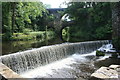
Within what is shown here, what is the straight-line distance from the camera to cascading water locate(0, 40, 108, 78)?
648 cm

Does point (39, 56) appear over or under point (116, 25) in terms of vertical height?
under

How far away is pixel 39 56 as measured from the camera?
25.2ft

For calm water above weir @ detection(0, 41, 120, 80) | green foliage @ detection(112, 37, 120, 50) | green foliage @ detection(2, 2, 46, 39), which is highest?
green foliage @ detection(2, 2, 46, 39)

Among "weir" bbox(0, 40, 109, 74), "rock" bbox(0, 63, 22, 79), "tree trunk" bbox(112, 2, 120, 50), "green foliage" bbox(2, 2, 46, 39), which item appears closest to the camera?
"rock" bbox(0, 63, 22, 79)

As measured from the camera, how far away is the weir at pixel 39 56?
646cm

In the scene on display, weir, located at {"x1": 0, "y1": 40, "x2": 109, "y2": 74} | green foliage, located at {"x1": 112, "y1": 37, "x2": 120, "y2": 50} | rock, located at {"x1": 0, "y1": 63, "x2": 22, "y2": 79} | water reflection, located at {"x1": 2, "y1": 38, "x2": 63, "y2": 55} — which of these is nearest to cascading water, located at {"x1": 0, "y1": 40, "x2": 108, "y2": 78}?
weir, located at {"x1": 0, "y1": 40, "x2": 109, "y2": 74}

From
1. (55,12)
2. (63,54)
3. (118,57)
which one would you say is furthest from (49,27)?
(118,57)

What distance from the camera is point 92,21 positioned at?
18.0 metres

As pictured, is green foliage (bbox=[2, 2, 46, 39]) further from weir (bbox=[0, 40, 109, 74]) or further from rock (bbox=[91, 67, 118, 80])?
rock (bbox=[91, 67, 118, 80])

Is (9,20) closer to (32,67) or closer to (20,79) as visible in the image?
(32,67)

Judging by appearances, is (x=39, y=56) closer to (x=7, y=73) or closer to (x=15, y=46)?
(x=7, y=73)

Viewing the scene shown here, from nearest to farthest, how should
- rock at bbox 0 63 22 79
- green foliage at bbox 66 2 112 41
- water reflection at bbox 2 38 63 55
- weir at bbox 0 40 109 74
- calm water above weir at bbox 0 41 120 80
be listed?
rock at bbox 0 63 22 79, calm water above weir at bbox 0 41 120 80, weir at bbox 0 40 109 74, water reflection at bbox 2 38 63 55, green foliage at bbox 66 2 112 41

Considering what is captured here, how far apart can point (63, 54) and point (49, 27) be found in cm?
1616

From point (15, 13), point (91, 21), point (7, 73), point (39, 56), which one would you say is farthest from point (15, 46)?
→ point (91, 21)
